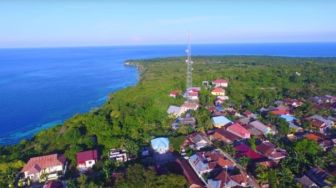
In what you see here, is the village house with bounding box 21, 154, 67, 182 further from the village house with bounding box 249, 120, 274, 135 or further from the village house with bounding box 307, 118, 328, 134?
the village house with bounding box 307, 118, 328, 134

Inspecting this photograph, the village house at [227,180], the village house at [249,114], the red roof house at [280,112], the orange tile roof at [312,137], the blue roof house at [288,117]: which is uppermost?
the red roof house at [280,112]

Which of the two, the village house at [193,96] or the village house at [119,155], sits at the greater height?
the village house at [193,96]

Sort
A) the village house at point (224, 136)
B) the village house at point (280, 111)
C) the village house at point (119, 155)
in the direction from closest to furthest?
1. the village house at point (119, 155)
2. the village house at point (224, 136)
3. the village house at point (280, 111)

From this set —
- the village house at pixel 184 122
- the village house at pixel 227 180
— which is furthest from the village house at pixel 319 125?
the village house at pixel 227 180

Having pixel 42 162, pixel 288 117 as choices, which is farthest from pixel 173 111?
pixel 42 162

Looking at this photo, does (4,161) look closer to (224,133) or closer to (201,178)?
(201,178)

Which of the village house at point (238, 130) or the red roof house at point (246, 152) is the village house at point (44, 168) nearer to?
the red roof house at point (246, 152)

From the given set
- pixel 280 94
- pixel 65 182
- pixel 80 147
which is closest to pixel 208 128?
pixel 80 147
